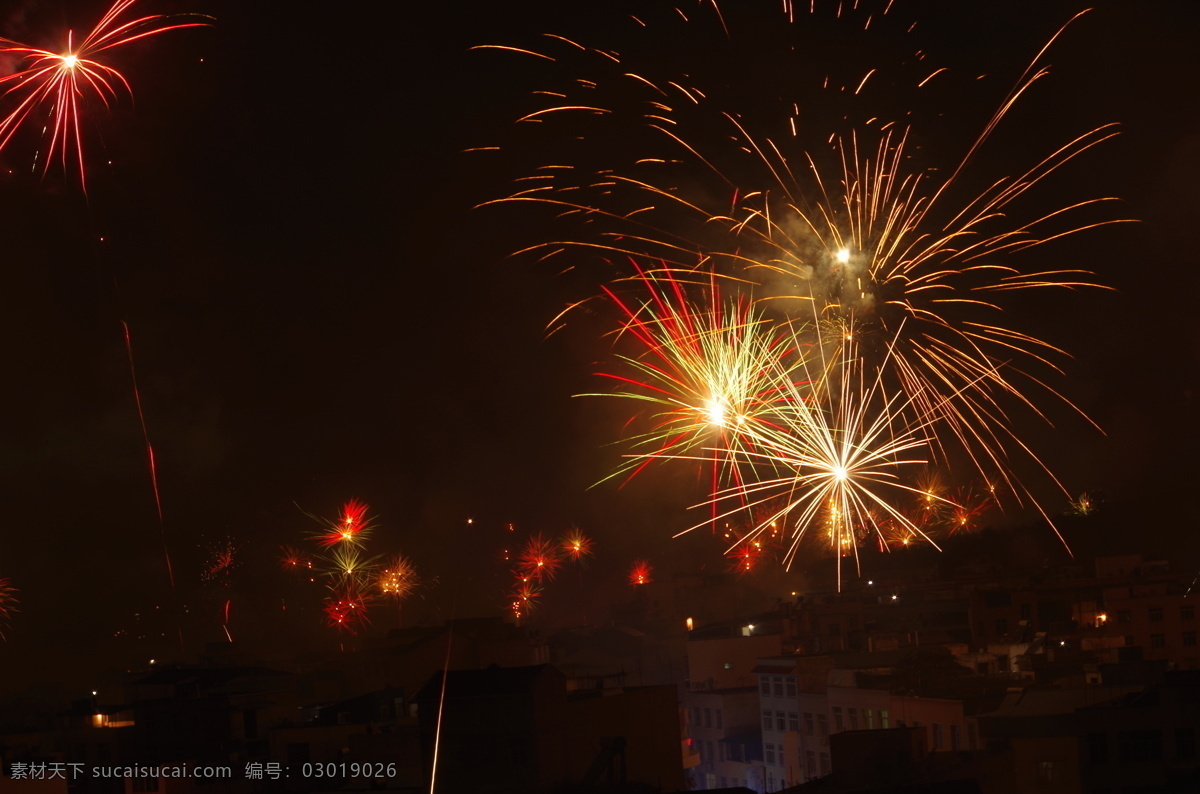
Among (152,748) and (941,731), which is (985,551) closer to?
(941,731)

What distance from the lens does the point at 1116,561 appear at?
1763 inches

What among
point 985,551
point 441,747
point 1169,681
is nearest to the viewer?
point 441,747

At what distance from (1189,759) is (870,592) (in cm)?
2700

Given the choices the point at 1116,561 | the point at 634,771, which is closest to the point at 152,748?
the point at 634,771

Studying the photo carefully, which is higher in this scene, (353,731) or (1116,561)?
(1116,561)

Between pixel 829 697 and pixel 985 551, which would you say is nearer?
pixel 829 697

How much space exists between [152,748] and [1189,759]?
22183mm

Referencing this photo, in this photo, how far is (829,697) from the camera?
106 ft

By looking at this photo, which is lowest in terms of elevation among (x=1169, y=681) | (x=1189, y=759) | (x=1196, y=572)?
(x=1189, y=759)

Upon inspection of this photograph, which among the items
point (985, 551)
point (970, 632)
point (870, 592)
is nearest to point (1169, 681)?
point (970, 632)

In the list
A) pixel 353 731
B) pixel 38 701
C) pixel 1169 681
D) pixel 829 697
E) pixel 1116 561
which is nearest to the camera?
pixel 1169 681

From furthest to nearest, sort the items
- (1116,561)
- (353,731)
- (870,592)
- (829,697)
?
(870,592) < (1116,561) < (829,697) < (353,731)

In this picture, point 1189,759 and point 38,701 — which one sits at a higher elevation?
point 38,701

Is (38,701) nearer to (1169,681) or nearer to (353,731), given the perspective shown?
(353,731)
